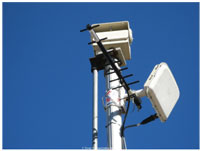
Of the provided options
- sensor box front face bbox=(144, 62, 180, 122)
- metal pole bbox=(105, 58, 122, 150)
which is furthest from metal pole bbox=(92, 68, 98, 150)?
sensor box front face bbox=(144, 62, 180, 122)

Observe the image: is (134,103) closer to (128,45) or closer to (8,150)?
(128,45)

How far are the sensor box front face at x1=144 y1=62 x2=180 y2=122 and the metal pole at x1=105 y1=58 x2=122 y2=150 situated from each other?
506 mm

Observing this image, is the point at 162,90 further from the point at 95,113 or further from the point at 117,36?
the point at 117,36

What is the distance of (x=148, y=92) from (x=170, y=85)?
54cm

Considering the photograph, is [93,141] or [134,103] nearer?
[93,141]

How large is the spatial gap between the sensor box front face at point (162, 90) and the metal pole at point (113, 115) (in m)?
0.51

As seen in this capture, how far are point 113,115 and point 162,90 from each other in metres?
0.74

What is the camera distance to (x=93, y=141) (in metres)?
5.68

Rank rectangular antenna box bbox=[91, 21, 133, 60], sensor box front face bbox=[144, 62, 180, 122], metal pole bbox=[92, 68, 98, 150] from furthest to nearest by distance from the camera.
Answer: rectangular antenna box bbox=[91, 21, 133, 60] → sensor box front face bbox=[144, 62, 180, 122] → metal pole bbox=[92, 68, 98, 150]

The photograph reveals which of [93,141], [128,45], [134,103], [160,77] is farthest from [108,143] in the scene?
[128,45]

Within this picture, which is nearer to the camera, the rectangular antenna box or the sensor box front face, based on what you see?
the sensor box front face

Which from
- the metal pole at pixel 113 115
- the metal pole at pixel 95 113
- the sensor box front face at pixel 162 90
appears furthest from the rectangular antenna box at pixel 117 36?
the sensor box front face at pixel 162 90

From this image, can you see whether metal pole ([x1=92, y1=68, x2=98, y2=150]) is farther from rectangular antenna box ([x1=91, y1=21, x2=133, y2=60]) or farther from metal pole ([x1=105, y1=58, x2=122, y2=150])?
rectangular antenna box ([x1=91, y1=21, x2=133, y2=60])

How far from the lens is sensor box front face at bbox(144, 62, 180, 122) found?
578 cm
